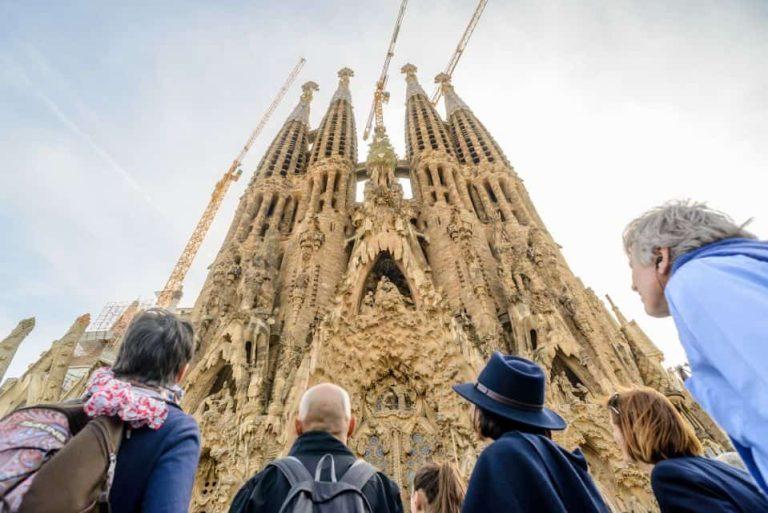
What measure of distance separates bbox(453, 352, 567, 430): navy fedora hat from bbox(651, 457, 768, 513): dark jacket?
17.7 inches

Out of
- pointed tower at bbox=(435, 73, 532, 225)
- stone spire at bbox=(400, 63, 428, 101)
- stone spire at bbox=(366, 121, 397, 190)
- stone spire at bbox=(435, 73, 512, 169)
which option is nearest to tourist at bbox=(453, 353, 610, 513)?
stone spire at bbox=(366, 121, 397, 190)

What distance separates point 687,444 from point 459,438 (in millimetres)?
8138

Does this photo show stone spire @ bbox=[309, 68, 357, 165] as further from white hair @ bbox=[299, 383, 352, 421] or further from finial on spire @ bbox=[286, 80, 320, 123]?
white hair @ bbox=[299, 383, 352, 421]

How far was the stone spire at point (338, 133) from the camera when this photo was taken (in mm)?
23147

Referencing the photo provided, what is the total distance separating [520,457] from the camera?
5.03ft

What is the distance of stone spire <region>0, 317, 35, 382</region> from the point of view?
11961 mm

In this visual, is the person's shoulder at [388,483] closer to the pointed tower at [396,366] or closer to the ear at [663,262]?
the ear at [663,262]

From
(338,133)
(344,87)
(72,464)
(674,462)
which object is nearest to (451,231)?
(338,133)

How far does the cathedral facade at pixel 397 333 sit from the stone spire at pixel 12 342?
5985 mm

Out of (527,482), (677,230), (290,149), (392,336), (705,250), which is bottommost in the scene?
(527,482)

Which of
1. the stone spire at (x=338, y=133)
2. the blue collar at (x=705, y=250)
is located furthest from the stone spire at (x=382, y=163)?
the blue collar at (x=705, y=250)

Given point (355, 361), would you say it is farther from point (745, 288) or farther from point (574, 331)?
point (745, 288)

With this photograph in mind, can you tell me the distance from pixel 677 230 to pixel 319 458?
196cm

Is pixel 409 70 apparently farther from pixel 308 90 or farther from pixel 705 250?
pixel 705 250
